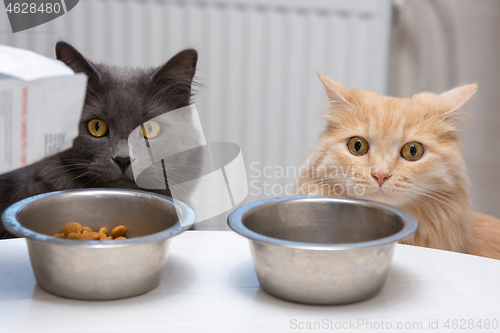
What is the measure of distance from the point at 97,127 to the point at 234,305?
2.35ft

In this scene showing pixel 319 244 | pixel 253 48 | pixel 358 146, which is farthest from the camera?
pixel 253 48

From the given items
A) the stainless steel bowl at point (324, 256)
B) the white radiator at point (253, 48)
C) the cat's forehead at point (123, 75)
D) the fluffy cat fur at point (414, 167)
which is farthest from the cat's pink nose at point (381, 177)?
the white radiator at point (253, 48)

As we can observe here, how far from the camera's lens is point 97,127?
1157mm

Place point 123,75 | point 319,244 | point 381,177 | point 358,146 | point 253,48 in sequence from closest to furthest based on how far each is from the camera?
1. point 319,244
2. point 381,177
3. point 358,146
4. point 123,75
5. point 253,48

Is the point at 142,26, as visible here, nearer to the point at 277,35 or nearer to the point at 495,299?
the point at 277,35

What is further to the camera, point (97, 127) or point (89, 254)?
point (97, 127)

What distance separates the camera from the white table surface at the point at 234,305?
562 millimetres

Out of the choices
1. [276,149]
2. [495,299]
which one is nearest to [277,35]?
[276,149]

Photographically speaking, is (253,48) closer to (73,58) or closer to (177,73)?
(177,73)

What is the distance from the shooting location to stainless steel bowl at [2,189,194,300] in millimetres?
580

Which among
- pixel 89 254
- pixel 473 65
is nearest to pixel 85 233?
pixel 89 254

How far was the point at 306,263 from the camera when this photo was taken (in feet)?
1.92

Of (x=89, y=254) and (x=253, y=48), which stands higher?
(x=253, y=48)

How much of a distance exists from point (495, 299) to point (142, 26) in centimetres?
159
